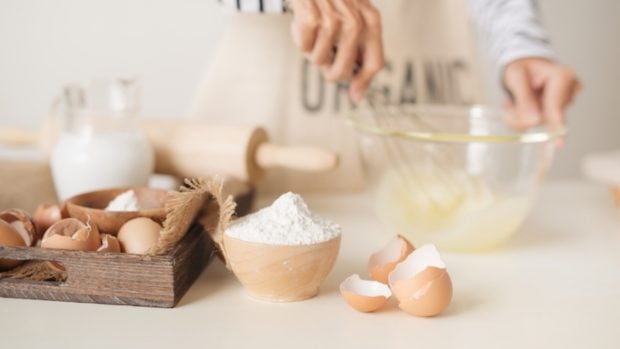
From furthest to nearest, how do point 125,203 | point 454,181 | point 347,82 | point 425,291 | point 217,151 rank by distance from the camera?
point 347,82, point 217,151, point 454,181, point 125,203, point 425,291

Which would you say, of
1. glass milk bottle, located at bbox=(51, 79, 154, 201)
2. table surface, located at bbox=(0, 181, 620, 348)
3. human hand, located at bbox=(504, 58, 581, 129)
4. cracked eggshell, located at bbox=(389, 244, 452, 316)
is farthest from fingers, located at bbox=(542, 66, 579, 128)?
glass milk bottle, located at bbox=(51, 79, 154, 201)

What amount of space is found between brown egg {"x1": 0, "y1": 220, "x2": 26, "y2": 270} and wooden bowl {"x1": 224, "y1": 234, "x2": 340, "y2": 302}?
0.20 metres

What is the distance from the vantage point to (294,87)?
1.15 meters

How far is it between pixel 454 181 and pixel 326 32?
0.83 ft

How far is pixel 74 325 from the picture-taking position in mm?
574

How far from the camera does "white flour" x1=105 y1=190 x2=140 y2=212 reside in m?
0.69

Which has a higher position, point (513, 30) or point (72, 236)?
point (513, 30)

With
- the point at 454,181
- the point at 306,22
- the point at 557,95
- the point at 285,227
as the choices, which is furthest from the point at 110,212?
the point at 557,95

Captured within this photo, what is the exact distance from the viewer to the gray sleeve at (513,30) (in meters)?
1.08

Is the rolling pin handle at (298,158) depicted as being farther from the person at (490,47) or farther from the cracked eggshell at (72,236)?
the cracked eggshell at (72,236)

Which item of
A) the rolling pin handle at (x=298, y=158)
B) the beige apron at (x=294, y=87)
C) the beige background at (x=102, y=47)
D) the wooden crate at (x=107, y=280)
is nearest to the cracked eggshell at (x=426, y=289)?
the wooden crate at (x=107, y=280)

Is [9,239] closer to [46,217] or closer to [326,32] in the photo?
[46,217]

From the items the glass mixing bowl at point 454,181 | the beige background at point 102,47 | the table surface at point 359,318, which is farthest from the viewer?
the beige background at point 102,47

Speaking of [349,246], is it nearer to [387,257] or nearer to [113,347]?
[387,257]
